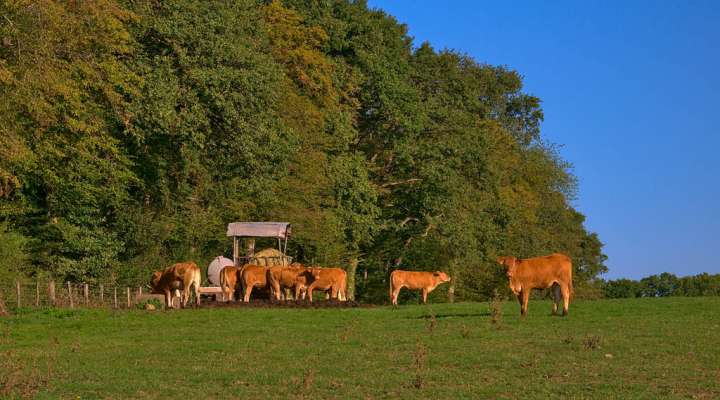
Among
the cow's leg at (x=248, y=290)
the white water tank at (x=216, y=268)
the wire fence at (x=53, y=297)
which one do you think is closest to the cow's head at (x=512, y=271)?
the wire fence at (x=53, y=297)

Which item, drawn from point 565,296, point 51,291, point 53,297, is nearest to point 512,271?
point 565,296

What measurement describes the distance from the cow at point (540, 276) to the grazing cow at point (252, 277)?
14.0 metres

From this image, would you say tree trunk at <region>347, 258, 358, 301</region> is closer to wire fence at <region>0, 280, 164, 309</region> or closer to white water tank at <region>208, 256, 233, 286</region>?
white water tank at <region>208, 256, 233, 286</region>

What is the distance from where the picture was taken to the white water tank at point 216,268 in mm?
45500

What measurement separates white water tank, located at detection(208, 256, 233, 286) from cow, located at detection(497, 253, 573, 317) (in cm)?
2050

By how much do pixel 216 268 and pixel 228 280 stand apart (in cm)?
649

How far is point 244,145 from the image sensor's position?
4678cm

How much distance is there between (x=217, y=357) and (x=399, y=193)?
4205cm

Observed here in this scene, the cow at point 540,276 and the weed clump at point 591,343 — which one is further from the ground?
the cow at point 540,276

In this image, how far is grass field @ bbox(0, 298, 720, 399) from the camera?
16.5 meters

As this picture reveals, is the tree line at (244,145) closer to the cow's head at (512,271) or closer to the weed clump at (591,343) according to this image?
the cow's head at (512,271)

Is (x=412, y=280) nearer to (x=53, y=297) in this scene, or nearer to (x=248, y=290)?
(x=248, y=290)

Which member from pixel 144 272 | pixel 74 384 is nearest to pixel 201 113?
pixel 144 272

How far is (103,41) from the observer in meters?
40.5
